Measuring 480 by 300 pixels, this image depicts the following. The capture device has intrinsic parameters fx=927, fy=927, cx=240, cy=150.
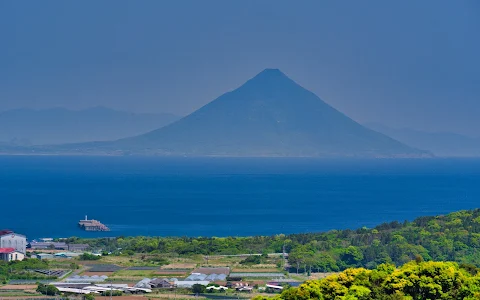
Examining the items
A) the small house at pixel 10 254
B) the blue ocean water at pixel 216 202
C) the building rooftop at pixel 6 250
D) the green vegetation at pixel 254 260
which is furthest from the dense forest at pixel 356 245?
the blue ocean water at pixel 216 202

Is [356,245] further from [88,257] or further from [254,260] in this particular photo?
[88,257]

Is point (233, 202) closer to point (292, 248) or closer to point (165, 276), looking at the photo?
point (292, 248)

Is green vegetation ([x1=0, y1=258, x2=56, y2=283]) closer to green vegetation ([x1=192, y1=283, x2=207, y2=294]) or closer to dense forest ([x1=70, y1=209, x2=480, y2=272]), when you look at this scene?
dense forest ([x1=70, y1=209, x2=480, y2=272])

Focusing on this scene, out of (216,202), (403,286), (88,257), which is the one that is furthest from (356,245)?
(216,202)

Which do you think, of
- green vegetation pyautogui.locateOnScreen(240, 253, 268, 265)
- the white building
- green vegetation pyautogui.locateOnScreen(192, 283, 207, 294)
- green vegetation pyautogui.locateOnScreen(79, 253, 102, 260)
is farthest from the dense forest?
green vegetation pyautogui.locateOnScreen(192, 283, 207, 294)

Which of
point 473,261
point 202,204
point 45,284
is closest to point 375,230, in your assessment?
point 473,261

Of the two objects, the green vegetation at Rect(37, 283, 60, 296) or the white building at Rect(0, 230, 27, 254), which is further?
the white building at Rect(0, 230, 27, 254)

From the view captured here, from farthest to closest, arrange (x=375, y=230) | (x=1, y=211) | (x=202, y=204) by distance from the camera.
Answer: (x=202, y=204), (x=1, y=211), (x=375, y=230)
